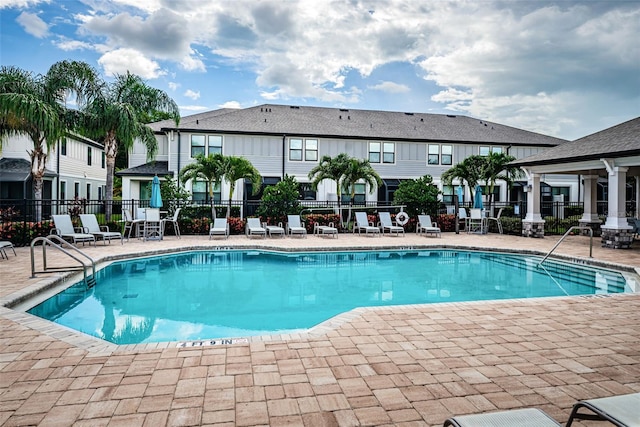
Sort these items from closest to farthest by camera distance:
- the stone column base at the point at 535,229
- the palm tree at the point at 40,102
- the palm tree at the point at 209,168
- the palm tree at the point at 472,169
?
the palm tree at the point at 40,102
the stone column base at the point at 535,229
the palm tree at the point at 209,168
the palm tree at the point at 472,169

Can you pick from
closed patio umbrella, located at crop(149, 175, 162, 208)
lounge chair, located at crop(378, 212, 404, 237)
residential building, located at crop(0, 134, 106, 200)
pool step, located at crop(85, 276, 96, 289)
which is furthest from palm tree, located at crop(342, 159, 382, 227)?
residential building, located at crop(0, 134, 106, 200)

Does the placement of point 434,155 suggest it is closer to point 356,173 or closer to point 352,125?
point 352,125

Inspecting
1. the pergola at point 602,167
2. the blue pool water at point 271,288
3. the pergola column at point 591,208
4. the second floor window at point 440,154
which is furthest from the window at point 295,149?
the pergola column at point 591,208

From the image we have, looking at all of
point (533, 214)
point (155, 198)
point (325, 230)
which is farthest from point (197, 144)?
point (533, 214)

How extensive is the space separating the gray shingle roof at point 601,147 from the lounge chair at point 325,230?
26.2 ft

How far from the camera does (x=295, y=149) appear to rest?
23891 mm

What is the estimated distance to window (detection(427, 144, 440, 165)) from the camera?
25.8m

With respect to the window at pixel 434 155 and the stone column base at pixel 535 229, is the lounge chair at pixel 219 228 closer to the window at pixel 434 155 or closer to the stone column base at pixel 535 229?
the stone column base at pixel 535 229

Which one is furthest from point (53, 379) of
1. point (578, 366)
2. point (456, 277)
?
point (456, 277)

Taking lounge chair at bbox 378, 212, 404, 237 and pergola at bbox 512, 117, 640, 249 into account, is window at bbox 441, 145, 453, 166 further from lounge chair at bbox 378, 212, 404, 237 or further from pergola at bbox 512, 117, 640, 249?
lounge chair at bbox 378, 212, 404, 237

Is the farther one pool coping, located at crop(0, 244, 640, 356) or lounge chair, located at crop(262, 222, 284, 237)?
lounge chair, located at crop(262, 222, 284, 237)

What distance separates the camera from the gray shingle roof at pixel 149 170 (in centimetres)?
2238

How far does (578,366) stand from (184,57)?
1914 centimetres

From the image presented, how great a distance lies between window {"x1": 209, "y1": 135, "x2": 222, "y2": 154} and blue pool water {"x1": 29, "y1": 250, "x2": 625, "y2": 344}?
39.0 feet
